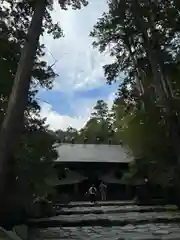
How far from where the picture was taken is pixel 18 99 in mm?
11961

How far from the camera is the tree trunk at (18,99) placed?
446 inches

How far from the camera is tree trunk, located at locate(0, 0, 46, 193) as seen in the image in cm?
1134

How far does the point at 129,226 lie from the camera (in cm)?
1494

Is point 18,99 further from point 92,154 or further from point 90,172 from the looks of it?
point 92,154

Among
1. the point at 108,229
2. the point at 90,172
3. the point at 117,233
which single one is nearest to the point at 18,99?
the point at 117,233

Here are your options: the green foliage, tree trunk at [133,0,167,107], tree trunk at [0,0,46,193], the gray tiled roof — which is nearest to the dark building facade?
the gray tiled roof

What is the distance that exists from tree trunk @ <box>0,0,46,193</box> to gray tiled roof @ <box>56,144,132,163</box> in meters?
22.4

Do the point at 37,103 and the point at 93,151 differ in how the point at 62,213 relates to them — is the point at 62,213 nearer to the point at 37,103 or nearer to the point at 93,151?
the point at 37,103

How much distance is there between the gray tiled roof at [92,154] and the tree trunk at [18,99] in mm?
22379

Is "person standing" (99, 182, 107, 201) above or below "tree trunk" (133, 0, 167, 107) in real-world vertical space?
below

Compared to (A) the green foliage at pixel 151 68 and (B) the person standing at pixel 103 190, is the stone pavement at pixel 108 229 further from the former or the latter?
(B) the person standing at pixel 103 190

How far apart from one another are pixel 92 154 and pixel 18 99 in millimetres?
26045

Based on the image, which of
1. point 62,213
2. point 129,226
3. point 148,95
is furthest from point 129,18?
point 62,213

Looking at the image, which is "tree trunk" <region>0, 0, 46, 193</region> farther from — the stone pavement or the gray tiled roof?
the gray tiled roof
